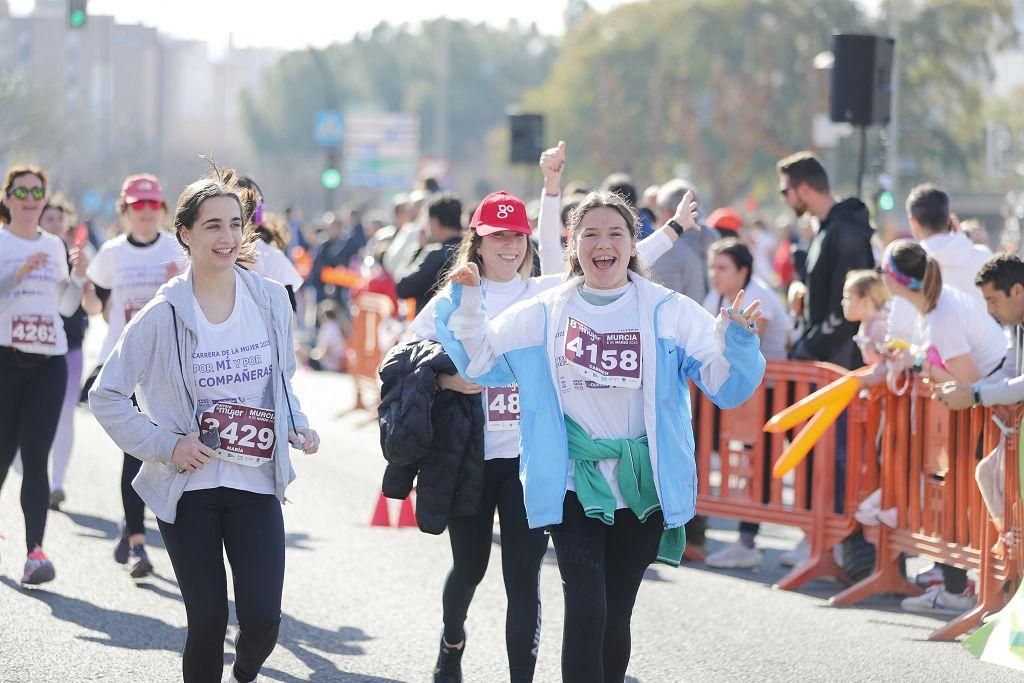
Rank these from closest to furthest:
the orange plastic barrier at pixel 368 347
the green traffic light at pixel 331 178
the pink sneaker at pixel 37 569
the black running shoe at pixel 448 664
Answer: the black running shoe at pixel 448 664, the pink sneaker at pixel 37 569, the orange plastic barrier at pixel 368 347, the green traffic light at pixel 331 178

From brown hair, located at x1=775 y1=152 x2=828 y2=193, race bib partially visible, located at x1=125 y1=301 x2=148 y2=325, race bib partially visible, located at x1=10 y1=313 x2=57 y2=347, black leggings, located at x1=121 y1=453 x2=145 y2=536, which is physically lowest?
black leggings, located at x1=121 y1=453 x2=145 y2=536

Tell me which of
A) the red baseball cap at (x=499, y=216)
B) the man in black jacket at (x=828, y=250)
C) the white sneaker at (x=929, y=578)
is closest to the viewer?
the red baseball cap at (x=499, y=216)

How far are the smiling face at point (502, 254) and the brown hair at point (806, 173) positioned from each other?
3884 millimetres

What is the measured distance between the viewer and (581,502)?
534cm

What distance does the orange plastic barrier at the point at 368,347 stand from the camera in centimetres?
1611

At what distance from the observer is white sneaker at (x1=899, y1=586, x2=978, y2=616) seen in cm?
829

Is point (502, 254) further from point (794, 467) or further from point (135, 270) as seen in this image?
point (794, 467)

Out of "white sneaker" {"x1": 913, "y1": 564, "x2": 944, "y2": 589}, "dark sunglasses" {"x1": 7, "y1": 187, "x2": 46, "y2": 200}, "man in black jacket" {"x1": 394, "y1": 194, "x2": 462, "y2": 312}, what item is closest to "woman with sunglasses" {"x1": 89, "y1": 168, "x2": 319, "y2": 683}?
"man in black jacket" {"x1": 394, "y1": 194, "x2": 462, "y2": 312}

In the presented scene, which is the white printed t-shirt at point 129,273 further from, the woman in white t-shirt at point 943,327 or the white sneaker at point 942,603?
the white sneaker at point 942,603

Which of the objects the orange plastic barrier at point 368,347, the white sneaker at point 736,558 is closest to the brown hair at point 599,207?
the white sneaker at point 736,558

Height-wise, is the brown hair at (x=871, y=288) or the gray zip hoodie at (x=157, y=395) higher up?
the brown hair at (x=871, y=288)

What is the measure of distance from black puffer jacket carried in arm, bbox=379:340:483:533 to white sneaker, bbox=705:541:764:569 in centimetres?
360

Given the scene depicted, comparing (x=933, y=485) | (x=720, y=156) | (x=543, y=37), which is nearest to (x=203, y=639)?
(x=933, y=485)

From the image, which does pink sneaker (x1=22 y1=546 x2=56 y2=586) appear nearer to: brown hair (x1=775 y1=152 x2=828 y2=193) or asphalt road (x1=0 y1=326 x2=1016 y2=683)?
asphalt road (x1=0 y1=326 x2=1016 y2=683)
